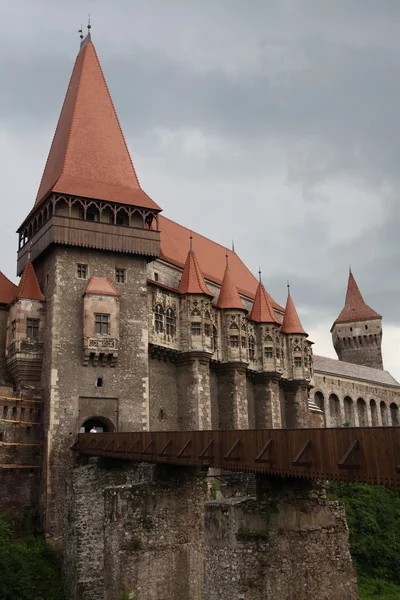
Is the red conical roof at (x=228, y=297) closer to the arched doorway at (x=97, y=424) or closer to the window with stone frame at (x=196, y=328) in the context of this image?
the window with stone frame at (x=196, y=328)

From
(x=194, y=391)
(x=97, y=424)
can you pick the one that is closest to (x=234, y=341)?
(x=194, y=391)

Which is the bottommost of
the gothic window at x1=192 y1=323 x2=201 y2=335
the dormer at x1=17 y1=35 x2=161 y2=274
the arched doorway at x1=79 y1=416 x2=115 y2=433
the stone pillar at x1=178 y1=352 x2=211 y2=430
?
the arched doorway at x1=79 y1=416 x2=115 y2=433

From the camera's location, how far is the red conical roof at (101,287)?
95.6ft

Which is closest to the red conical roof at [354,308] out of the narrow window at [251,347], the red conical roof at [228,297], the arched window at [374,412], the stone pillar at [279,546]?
the arched window at [374,412]

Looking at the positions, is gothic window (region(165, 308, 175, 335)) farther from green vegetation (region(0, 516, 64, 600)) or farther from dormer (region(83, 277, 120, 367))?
green vegetation (region(0, 516, 64, 600))

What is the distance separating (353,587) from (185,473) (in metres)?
7.35

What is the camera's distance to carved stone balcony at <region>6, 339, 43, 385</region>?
28703 millimetres

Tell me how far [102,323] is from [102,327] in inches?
7.3

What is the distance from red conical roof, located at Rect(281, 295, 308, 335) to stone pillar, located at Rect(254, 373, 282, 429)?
15.6 ft

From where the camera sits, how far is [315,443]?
12.5 m

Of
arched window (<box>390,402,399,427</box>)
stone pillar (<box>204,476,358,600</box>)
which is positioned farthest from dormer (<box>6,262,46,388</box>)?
arched window (<box>390,402,399,427</box>)

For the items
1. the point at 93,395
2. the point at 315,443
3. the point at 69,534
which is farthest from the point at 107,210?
the point at 315,443

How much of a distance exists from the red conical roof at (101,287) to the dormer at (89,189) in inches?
63.5

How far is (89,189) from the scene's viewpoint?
102ft
